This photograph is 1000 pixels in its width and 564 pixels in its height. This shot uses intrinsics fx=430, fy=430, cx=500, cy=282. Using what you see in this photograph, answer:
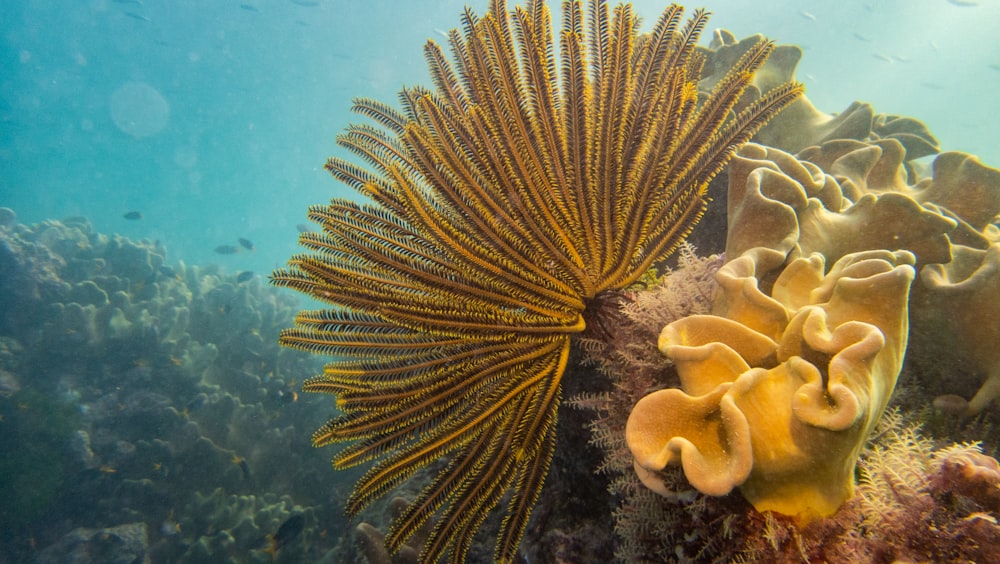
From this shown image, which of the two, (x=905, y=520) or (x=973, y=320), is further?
(x=973, y=320)

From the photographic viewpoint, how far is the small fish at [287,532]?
7.28 metres

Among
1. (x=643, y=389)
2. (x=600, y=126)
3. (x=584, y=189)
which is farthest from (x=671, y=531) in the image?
(x=600, y=126)

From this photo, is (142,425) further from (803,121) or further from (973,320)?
(803,121)

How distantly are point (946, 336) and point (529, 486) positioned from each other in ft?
7.95

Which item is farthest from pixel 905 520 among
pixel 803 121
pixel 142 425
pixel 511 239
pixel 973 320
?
pixel 142 425

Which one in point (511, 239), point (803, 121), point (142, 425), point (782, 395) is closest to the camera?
point (782, 395)

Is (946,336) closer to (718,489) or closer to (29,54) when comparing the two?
(718,489)

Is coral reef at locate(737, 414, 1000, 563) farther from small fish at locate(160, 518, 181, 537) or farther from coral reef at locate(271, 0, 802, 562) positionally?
small fish at locate(160, 518, 181, 537)

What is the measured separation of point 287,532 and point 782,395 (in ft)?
27.2

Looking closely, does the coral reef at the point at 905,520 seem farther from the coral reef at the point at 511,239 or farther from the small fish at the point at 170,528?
the small fish at the point at 170,528

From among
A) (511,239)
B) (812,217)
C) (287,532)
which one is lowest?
(812,217)

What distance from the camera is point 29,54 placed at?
89125mm

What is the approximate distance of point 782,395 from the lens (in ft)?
5.52

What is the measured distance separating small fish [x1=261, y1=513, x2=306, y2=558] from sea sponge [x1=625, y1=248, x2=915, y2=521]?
7.67 metres
